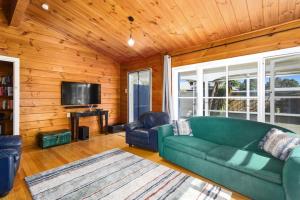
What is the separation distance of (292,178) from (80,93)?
15.6 feet

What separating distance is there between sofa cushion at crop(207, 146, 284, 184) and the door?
10.9ft

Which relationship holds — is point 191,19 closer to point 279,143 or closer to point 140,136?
point 279,143

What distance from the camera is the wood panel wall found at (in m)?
3.77

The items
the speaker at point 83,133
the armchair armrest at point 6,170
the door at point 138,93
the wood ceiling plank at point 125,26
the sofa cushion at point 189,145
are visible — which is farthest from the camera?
the door at point 138,93

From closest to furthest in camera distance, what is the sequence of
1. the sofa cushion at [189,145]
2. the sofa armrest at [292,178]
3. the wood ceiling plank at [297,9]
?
the sofa armrest at [292,178]
the wood ceiling plank at [297,9]
the sofa cushion at [189,145]

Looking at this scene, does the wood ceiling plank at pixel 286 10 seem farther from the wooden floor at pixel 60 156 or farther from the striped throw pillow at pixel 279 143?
the wooden floor at pixel 60 156

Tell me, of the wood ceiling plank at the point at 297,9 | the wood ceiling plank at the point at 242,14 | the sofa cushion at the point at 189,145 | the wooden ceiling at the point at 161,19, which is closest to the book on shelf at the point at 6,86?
the wooden ceiling at the point at 161,19

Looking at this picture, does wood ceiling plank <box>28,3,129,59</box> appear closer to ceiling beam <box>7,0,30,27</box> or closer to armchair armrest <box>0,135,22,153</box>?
ceiling beam <box>7,0,30,27</box>

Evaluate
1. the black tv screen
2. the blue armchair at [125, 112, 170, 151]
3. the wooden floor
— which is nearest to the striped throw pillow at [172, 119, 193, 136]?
the blue armchair at [125, 112, 170, 151]

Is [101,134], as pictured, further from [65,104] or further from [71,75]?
[71,75]

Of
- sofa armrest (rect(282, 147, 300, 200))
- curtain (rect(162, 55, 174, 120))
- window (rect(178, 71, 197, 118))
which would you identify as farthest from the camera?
curtain (rect(162, 55, 174, 120))

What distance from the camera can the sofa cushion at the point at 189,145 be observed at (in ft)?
7.98

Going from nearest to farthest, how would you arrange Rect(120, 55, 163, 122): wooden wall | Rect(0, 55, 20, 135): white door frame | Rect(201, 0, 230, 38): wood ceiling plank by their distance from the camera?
1. Rect(201, 0, 230, 38): wood ceiling plank
2. Rect(0, 55, 20, 135): white door frame
3. Rect(120, 55, 163, 122): wooden wall

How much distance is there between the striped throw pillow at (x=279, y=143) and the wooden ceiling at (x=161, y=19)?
1.91 metres
